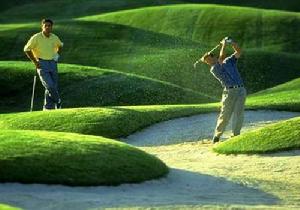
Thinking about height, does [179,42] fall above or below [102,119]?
above

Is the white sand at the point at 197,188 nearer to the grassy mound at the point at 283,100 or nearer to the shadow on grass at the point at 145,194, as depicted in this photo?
the shadow on grass at the point at 145,194

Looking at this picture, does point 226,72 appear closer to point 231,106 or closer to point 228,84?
point 228,84

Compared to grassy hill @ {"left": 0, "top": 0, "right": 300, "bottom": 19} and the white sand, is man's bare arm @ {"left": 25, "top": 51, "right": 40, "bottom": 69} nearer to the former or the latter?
the white sand

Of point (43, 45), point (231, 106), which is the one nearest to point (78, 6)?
point (43, 45)

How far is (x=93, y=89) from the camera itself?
125ft

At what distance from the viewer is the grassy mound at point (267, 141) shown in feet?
68.1

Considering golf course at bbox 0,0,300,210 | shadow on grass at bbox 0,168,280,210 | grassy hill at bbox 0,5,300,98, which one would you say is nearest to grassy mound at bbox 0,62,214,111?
golf course at bbox 0,0,300,210

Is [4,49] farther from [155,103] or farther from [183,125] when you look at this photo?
[183,125]

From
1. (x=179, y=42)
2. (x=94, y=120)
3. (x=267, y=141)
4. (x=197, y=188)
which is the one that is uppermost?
(x=179, y=42)

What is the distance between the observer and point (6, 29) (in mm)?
61938

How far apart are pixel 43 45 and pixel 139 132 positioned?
4853 millimetres

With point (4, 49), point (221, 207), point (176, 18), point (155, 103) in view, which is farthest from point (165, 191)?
point (176, 18)

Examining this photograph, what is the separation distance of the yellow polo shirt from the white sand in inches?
248

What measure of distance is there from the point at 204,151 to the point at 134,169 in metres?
5.89
